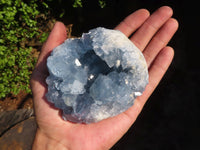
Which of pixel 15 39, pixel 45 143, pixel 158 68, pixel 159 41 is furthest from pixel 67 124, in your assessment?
pixel 15 39

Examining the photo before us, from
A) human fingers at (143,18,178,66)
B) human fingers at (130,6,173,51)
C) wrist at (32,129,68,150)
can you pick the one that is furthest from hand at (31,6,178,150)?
human fingers at (130,6,173,51)

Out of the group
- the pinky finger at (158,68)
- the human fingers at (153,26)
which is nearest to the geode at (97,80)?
the pinky finger at (158,68)

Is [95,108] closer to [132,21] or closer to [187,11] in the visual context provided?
[132,21]

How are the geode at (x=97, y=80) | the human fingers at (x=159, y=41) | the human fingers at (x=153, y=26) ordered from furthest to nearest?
the human fingers at (x=153, y=26), the human fingers at (x=159, y=41), the geode at (x=97, y=80)

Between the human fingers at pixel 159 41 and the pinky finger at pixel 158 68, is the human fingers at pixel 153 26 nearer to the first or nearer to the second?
the human fingers at pixel 159 41

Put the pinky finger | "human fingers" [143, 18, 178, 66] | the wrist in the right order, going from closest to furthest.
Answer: the wrist → the pinky finger → "human fingers" [143, 18, 178, 66]

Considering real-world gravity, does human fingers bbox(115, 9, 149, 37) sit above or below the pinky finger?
above

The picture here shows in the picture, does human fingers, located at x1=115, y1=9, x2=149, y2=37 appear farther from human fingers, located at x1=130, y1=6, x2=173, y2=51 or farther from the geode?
the geode
